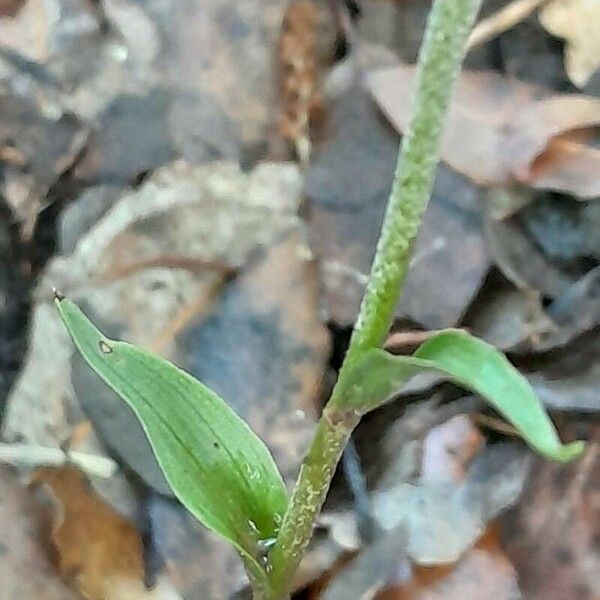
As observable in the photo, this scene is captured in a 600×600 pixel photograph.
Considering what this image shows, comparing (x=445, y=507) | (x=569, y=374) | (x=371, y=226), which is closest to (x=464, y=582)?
(x=445, y=507)

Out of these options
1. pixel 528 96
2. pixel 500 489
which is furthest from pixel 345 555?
pixel 528 96

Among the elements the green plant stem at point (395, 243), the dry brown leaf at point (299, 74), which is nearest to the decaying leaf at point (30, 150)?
the dry brown leaf at point (299, 74)

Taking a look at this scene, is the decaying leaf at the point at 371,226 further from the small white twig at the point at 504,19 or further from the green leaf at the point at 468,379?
the green leaf at the point at 468,379

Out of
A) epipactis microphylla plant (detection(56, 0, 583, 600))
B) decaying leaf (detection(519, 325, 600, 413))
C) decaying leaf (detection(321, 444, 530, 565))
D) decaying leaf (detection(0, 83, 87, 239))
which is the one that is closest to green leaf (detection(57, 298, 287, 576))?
epipactis microphylla plant (detection(56, 0, 583, 600))

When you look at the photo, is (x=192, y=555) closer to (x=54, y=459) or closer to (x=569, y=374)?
(x=54, y=459)

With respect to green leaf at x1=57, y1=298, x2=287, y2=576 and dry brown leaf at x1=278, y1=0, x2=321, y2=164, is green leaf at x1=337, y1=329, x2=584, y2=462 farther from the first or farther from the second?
dry brown leaf at x1=278, y1=0, x2=321, y2=164

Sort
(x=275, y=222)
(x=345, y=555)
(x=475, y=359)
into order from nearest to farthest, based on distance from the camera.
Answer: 1. (x=475, y=359)
2. (x=345, y=555)
3. (x=275, y=222)

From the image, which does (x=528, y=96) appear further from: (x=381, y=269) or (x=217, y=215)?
(x=381, y=269)
